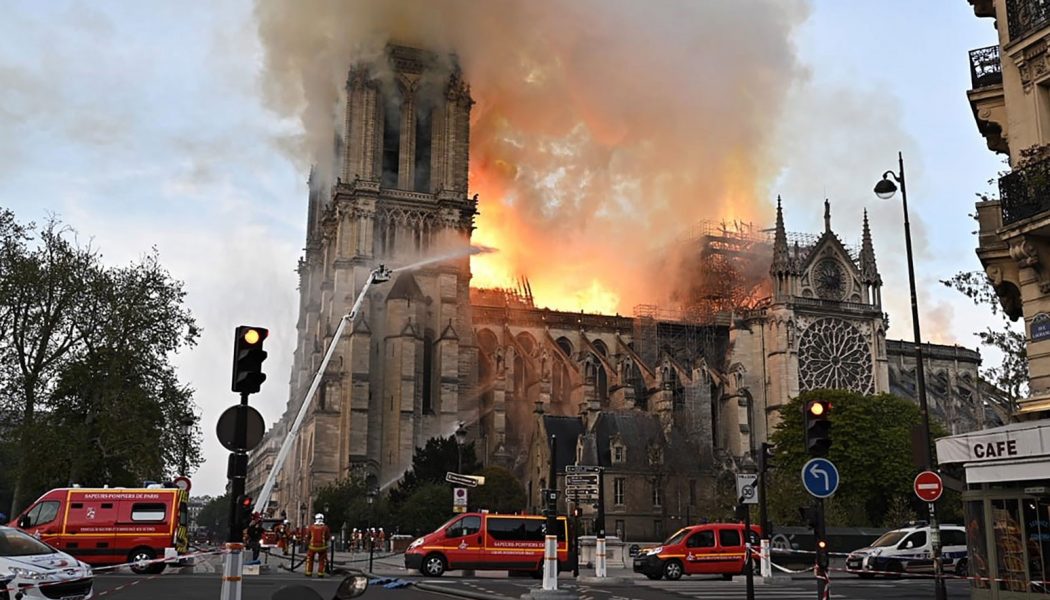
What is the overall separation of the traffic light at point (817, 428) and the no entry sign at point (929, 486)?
12.3 ft

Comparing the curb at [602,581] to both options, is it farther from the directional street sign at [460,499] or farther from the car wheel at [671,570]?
the directional street sign at [460,499]

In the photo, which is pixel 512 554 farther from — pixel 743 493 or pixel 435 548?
pixel 743 493

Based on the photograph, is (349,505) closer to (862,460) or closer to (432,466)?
(432,466)

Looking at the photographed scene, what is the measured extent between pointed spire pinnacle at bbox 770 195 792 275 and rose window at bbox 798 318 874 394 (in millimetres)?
4660

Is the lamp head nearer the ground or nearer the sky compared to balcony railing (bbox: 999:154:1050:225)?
nearer the sky

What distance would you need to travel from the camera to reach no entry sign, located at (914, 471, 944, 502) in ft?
48.4

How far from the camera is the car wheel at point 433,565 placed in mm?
25062

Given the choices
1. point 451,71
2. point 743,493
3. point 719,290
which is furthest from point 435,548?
point 719,290

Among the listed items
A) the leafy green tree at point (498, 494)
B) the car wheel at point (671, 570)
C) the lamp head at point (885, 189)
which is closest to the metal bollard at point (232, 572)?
the lamp head at point (885, 189)

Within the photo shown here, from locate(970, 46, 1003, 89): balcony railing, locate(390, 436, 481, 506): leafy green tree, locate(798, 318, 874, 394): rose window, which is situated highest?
locate(798, 318, 874, 394): rose window

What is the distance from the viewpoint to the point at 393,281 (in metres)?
66.0

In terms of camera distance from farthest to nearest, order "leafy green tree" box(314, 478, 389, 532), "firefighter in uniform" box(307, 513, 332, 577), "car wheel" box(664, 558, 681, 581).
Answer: "leafy green tree" box(314, 478, 389, 532) < "car wheel" box(664, 558, 681, 581) < "firefighter in uniform" box(307, 513, 332, 577)

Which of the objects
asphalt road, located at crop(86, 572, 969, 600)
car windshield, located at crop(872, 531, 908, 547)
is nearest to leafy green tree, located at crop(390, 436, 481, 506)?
asphalt road, located at crop(86, 572, 969, 600)

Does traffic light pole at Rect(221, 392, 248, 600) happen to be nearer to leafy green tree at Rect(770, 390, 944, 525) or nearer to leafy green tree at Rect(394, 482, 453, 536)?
leafy green tree at Rect(394, 482, 453, 536)
